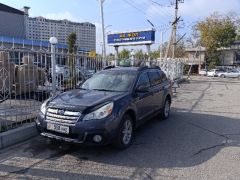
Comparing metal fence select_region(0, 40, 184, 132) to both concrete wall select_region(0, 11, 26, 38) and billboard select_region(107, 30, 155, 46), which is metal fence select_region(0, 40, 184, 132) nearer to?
billboard select_region(107, 30, 155, 46)

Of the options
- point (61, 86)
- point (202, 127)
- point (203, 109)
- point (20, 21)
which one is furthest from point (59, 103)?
point (20, 21)

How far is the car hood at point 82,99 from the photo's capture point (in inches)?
230

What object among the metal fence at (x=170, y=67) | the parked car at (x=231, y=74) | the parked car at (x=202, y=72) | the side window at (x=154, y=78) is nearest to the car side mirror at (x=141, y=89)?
the side window at (x=154, y=78)

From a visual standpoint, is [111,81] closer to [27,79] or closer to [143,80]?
[143,80]

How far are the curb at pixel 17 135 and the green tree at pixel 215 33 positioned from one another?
5305 centimetres

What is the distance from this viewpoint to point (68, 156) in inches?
230

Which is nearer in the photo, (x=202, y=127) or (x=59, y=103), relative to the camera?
(x=59, y=103)

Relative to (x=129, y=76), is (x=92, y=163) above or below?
below

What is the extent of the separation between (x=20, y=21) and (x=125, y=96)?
42.0 metres

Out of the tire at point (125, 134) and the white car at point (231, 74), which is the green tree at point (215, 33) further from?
the tire at point (125, 134)

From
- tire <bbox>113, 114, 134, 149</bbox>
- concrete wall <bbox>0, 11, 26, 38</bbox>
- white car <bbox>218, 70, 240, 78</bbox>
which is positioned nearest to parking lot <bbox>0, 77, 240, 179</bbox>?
tire <bbox>113, 114, 134, 149</bbox>

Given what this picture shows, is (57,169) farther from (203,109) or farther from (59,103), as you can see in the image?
(203,109)

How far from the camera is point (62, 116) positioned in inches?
227

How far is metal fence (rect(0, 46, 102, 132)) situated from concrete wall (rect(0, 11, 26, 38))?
36.5 meters
